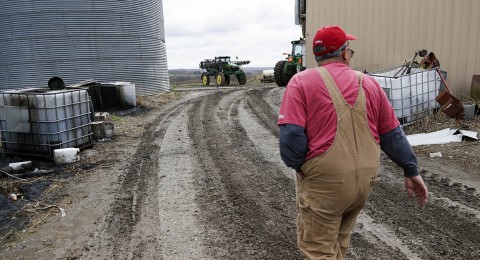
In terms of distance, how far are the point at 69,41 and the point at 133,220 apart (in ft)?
40.7

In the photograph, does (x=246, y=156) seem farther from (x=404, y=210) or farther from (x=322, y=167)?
(x=322, y=167)

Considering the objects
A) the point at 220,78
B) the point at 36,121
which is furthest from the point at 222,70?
the point at 36,121

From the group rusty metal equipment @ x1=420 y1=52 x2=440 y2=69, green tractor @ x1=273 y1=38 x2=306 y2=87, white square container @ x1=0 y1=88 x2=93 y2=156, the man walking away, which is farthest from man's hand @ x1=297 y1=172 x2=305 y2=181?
green tractor @ x1=273 y1=38 x2=306 y2=87

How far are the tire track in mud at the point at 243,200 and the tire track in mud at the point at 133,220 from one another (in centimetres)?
57

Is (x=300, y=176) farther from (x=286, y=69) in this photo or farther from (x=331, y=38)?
(x=286, y=69)

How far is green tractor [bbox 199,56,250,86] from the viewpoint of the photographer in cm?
2878

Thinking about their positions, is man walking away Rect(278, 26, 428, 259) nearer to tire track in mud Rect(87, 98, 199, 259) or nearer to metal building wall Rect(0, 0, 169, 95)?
tire track in mud Rect(87, 98, 199, 259)

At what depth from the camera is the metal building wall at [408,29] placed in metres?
9.97

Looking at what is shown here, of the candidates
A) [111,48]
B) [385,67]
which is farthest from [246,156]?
[111,48]

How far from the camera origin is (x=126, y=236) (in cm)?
395

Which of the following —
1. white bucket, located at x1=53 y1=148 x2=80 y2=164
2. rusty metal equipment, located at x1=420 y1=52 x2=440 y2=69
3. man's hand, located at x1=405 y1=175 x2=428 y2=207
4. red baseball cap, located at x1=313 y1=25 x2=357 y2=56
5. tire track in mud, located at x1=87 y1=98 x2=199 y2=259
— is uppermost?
red baseball cap, located at x1=313 y1=25 x2=357 y2=56

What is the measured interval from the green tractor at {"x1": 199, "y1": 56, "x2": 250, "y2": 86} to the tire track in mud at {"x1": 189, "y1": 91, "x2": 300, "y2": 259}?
20.2 meters

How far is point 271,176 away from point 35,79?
40.5ft

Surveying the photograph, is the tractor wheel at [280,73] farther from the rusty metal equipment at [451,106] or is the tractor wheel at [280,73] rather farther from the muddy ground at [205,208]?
the muddy ground at [205,208]
